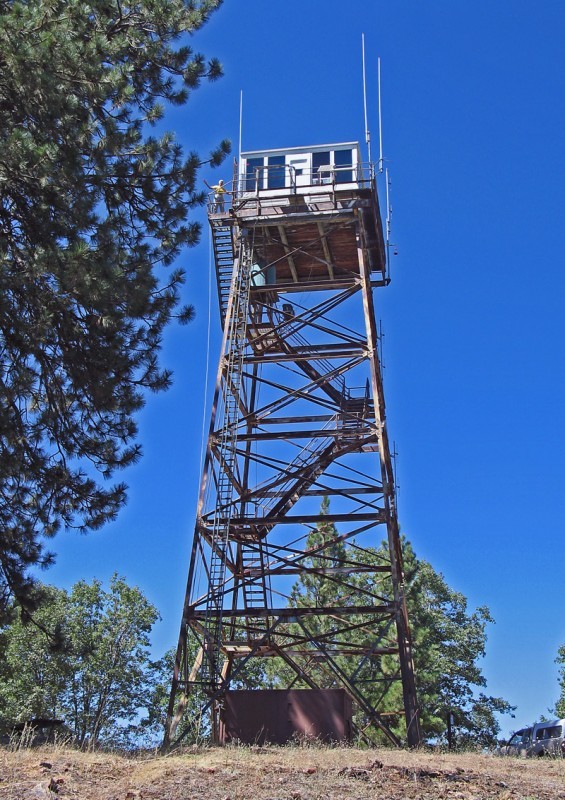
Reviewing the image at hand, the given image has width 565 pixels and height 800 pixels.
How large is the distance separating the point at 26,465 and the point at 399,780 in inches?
252

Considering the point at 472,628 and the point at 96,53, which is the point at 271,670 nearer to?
the point at 472,628

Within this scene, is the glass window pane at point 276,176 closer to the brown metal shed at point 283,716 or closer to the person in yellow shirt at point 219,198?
the person in yellow shirt at point 219,198

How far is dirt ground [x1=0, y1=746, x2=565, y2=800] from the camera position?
28.9 ft

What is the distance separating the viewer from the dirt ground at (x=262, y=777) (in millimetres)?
8805

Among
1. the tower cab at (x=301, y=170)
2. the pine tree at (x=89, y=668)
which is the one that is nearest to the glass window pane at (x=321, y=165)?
the tower cab at (x=301, y=170)

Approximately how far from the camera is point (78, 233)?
1038cm

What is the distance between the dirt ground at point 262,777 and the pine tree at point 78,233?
8.98 ft

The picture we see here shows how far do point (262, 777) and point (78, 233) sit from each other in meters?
7.11

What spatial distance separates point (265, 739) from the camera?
16344 mm

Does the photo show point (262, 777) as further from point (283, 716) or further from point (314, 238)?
point (314, 238)

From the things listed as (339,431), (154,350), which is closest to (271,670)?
(339,431)

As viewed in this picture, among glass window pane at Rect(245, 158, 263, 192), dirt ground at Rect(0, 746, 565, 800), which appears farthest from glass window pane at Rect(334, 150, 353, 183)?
dirt ground at Rect(0, 746, 565, 800)

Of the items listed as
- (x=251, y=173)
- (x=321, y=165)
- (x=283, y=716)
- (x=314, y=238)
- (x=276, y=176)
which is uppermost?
(x=321, y=165)

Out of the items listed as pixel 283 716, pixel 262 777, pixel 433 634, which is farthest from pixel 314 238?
pixel 433 634
